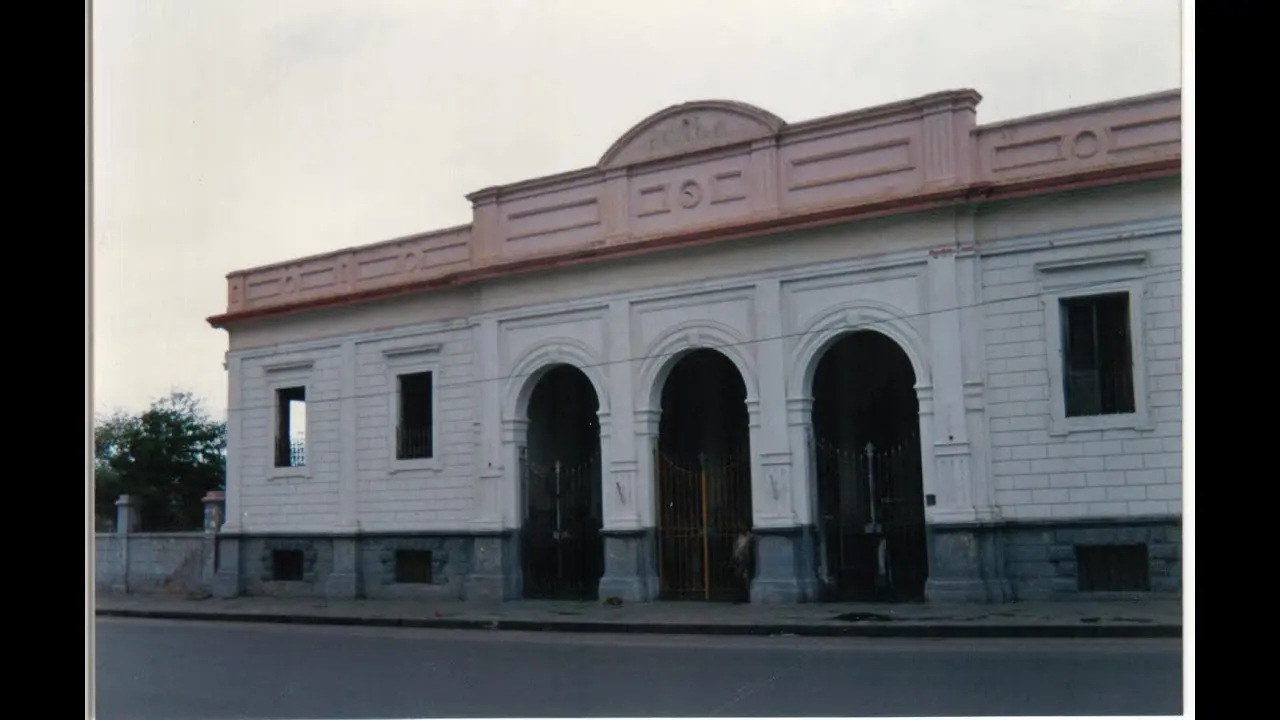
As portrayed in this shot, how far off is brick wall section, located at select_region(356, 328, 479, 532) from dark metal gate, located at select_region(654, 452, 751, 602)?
195 centimetres

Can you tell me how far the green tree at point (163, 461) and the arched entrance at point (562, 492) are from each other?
3.07 metres

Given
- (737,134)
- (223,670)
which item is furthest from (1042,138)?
(223,670)

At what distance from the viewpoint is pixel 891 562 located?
1152 cm

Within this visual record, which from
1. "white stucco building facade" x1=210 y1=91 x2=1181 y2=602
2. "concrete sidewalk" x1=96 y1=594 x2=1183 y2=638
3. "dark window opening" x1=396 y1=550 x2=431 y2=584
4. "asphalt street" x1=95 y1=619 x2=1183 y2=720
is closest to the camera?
"asphalt street" x1=95 y1=619 x2=1183 y2=720

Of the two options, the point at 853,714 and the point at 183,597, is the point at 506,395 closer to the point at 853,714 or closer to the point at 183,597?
A: the point at 183,597

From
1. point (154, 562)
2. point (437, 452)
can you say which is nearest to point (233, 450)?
point (154, 562)

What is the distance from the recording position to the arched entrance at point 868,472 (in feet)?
37.9

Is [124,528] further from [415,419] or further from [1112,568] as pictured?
[1112,568]

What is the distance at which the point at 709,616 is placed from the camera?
11289mm

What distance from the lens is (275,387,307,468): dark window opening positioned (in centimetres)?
1241

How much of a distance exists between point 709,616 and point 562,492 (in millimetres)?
2203

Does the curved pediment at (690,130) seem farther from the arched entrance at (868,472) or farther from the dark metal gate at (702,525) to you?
the dark metal gate at (702,525)

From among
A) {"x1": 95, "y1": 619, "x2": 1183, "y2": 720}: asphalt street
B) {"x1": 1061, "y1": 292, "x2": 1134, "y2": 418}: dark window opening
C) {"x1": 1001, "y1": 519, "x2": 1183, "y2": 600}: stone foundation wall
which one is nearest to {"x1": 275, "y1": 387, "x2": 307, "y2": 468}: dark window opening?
{"x1": 95, "y1": 619, "x2": 1183, "y2": 720}: asphalt street

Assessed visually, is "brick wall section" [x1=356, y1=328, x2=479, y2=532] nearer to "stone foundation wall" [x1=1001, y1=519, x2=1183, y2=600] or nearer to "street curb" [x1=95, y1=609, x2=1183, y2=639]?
"street curb" [x1=95, y1=609, x2=1183, y2=639]
